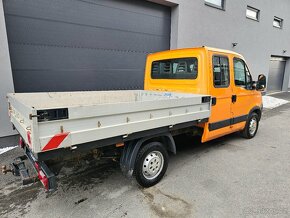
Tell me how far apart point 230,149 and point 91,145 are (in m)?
3.57

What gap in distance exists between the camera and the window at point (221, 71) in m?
3.69

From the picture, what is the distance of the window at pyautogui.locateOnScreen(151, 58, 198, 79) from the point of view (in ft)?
12.2

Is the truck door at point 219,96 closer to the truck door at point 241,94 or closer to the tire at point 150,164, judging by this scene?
the truck door at point 241,94

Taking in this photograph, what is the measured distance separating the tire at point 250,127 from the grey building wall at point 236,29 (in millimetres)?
3873

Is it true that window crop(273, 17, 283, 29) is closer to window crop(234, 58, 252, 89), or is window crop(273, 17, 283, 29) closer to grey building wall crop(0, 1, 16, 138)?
window crop(234, 58, 252, 89)

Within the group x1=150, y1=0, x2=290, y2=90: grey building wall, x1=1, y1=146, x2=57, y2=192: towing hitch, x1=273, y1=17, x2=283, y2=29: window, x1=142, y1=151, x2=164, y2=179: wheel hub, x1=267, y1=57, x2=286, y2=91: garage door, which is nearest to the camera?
x1=1, y1=146, x2=57, y2=192: towing hitch

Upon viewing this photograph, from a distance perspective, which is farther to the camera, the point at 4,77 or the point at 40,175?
the point at 4,77

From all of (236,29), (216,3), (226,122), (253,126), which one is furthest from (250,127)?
(236,29)

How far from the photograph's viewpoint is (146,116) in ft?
8.34

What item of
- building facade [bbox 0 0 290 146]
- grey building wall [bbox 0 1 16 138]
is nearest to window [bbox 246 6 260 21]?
building facade [bbox 0 0 290 146]

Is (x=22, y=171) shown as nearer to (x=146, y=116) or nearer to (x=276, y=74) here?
(x=146, y=116)

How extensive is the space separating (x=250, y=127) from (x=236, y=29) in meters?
7.30

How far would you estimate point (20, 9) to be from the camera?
459 cm

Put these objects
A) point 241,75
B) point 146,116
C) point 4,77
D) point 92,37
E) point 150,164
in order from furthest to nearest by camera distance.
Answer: point 92,37 < point 241,75 < point 4,77 < point 150,164 < point 146,116
